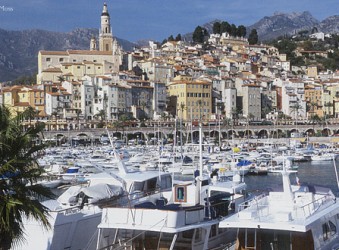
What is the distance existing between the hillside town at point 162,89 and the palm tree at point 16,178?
274 ft

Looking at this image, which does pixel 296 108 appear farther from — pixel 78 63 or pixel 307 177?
pixel 307 177

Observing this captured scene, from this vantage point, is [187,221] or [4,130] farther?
→ [187,221]

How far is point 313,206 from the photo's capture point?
591 inches

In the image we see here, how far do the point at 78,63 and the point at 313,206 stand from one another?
10640 cm

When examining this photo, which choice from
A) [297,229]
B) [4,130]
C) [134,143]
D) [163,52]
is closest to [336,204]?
[297,229]

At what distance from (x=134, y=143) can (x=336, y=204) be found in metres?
75.7

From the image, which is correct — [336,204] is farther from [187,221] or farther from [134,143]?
[134,143]

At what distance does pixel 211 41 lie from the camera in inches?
6191

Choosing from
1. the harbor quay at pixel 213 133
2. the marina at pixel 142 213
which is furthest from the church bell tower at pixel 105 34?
the marina at pixel 142 213

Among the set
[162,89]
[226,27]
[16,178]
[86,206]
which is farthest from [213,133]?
[16,178]

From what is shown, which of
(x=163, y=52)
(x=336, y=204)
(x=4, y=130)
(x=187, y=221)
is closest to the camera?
(x=4, y=130)

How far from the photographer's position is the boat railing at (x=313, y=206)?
14.2 m

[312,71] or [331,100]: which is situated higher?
[312,71]

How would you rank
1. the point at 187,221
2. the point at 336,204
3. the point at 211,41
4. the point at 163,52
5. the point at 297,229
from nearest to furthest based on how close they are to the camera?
the point at 297,229, the point at 187,221, the point at 336,204, the point at 163,52, the point at 211,41
